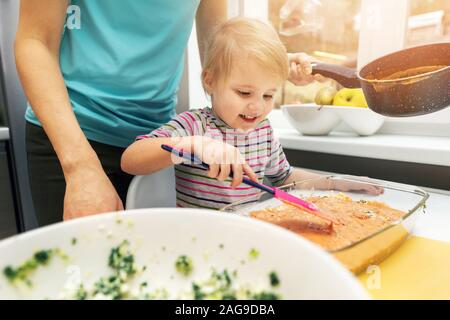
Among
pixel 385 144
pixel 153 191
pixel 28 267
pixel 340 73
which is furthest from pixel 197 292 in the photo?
pixel 385 144

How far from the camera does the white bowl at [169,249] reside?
12.7 inches

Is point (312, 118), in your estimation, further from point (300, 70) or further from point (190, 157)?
point (190, 157)

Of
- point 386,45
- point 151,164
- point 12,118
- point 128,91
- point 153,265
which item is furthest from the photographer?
point 386,45

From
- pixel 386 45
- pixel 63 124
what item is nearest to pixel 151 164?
pixel 63 124

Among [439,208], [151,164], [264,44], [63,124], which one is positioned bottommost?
[439,208]

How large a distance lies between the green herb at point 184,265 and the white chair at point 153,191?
1.15ft

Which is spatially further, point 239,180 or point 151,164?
point 151,164

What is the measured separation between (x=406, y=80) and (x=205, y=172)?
19.4 inches

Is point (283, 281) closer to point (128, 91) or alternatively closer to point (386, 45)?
point (128, 91)

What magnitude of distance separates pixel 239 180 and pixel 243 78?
33cm

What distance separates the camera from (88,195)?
1.78 ft

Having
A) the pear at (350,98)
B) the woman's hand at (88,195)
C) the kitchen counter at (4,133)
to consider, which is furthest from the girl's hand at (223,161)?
the kitchen counter at (4,133)
